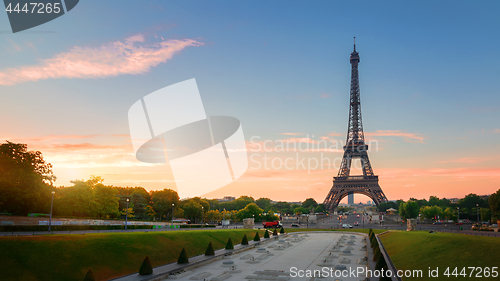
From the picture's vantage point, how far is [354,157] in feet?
447

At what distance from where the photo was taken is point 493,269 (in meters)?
18.7

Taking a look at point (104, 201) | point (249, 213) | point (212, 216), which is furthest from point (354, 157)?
point (104, 201)

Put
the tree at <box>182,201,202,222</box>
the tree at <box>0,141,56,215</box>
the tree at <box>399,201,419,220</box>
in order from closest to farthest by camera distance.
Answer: the tree at <box>0,141,56,215</box> → the tree at <box>182,201,202,222</box> → the tree at <box>399,201,419,220</box>

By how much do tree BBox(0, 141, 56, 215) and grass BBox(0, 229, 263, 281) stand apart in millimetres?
30213

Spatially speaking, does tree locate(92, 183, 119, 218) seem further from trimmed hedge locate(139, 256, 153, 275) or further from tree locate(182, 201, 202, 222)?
trimmed hedge locate(139, 256, 153, 275)

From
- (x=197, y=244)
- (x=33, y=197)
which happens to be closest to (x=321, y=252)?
(x=197, y=244)

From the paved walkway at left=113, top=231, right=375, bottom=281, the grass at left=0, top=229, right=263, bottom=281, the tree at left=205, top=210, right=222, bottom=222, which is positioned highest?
the grass at left=0, top=229, right=263, bottom=281

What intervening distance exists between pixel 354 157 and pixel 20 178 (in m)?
118

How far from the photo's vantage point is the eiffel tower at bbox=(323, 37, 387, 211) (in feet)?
431

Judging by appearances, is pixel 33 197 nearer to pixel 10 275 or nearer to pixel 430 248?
pixel 10 275

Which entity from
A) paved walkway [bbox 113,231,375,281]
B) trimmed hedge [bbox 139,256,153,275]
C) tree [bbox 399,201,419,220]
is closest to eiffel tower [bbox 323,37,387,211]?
tree [bbox 399,201,419,220]

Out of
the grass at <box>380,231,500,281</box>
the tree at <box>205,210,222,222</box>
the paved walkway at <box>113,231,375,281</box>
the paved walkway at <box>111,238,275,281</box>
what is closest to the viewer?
the grass at <box>380,231,500,281</box>

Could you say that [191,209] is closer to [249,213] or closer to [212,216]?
[212,216]

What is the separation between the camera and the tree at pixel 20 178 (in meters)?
51.2
